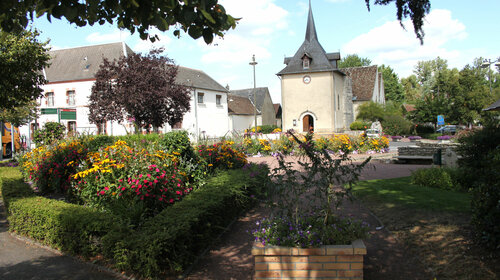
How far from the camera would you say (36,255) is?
5.17 meters

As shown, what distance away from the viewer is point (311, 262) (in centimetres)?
361

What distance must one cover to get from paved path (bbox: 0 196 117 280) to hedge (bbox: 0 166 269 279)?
165mm

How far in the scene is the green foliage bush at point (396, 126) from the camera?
124 feet

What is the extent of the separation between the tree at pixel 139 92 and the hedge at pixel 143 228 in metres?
15.6

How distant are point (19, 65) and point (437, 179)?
43.8 feet

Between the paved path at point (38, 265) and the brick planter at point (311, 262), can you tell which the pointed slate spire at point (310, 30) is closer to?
the paved path at point (38, 265)

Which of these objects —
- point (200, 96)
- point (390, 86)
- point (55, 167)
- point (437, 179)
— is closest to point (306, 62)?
point (200, 96)

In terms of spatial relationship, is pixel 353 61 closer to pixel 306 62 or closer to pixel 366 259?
pixel 306 62

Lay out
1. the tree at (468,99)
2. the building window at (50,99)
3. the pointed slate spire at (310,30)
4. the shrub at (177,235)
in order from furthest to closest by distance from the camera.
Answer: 1. the pointed slate spire at (310,30)
2. the building window at (50,99)
3. the tree at (468,99)
4. the shrub at (177,235)

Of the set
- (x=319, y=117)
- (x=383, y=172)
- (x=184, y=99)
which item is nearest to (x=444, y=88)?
(x=319, y=117)

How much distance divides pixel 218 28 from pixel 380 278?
3.29m

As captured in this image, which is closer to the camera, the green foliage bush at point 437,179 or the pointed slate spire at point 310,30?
the green foliage bush at point 437,179

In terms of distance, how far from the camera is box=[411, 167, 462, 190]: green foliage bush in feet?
26.8

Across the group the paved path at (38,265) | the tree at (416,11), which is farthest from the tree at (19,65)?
the tree at (416,11)
